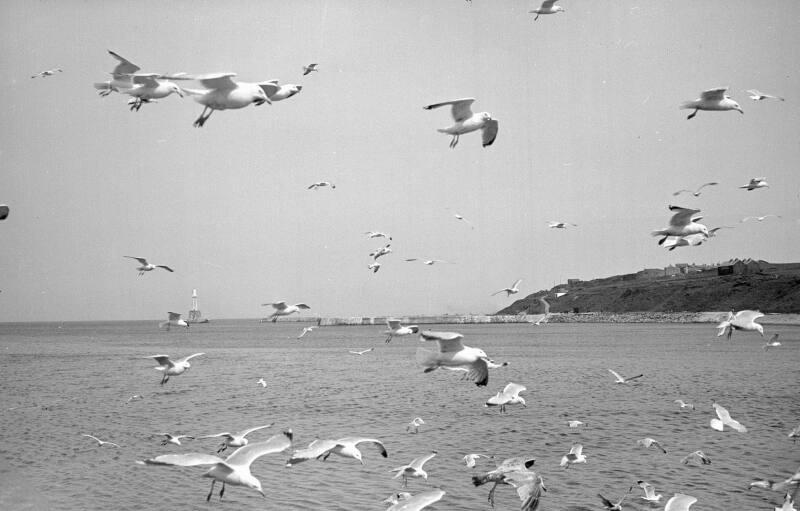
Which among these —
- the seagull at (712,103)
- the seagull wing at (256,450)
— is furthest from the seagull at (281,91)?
the seagull at (712,103)

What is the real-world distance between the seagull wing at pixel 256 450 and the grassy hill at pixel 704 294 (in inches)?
4227

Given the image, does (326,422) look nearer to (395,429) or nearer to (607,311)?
(395,429)

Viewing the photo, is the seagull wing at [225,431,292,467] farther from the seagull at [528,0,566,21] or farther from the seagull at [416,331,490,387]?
the seagull at [528,0,566,21]

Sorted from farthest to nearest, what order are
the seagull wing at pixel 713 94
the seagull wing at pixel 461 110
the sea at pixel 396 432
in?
the sea at pixel 396 432 → the seagull wing at pixel 713 94 → the seagull wing at pixel 461 110

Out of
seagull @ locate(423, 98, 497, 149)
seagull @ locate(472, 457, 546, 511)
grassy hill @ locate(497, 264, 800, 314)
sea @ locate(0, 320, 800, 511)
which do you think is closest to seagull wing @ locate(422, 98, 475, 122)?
seagull @ locate(423, 98, 497, 149)

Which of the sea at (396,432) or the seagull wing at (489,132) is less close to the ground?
the seagull wing at (489,132)

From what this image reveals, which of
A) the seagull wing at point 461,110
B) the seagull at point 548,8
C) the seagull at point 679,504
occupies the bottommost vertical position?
the seagull at point 679,504

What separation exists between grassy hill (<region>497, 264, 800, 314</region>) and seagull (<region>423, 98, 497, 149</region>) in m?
103

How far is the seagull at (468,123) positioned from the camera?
45.9 ft

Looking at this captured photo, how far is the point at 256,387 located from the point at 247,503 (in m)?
24.7

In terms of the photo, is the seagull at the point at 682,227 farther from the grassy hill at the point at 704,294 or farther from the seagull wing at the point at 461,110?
the grassy hill at the point at 704,294

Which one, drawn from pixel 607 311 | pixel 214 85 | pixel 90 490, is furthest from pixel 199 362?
pixel 607 311

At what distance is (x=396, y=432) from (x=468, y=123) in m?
13.7

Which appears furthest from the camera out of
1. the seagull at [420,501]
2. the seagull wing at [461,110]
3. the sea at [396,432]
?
the sea at [396,432]
